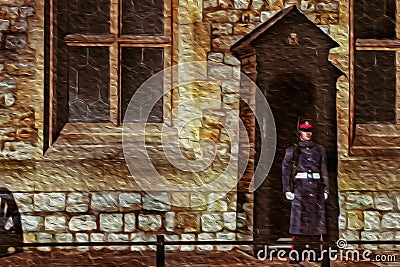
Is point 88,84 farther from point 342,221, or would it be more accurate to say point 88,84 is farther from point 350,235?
point 350,235

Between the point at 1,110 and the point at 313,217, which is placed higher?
the point at 1,110

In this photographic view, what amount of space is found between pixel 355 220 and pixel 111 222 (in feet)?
7.84

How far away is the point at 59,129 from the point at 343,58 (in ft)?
9.47

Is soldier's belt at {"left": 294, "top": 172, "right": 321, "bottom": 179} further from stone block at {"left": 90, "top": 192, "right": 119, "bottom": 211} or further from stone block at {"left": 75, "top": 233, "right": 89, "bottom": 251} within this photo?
stone block at {"left": 75, "top": 233, "right": 89, "bottom": 251}

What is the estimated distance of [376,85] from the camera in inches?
345

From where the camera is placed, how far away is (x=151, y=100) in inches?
338

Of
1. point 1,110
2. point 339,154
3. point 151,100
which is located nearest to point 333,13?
point 339,154

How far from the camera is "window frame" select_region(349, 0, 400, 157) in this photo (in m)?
8.60

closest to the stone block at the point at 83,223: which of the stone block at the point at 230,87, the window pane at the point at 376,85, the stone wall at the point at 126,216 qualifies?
the stone wall at the point at 126,216

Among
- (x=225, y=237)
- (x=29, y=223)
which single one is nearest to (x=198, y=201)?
(x=225, y=237)

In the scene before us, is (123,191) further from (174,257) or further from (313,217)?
(313,217)

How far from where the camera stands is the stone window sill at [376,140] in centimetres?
859

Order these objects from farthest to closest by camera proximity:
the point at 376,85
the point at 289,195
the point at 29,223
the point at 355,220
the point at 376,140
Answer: the point at 376,85
the point at 376,140
the point at 355,220
the point at 29,223
the point at 289,195

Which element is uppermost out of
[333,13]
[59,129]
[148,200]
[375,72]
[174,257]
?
[333,13]
